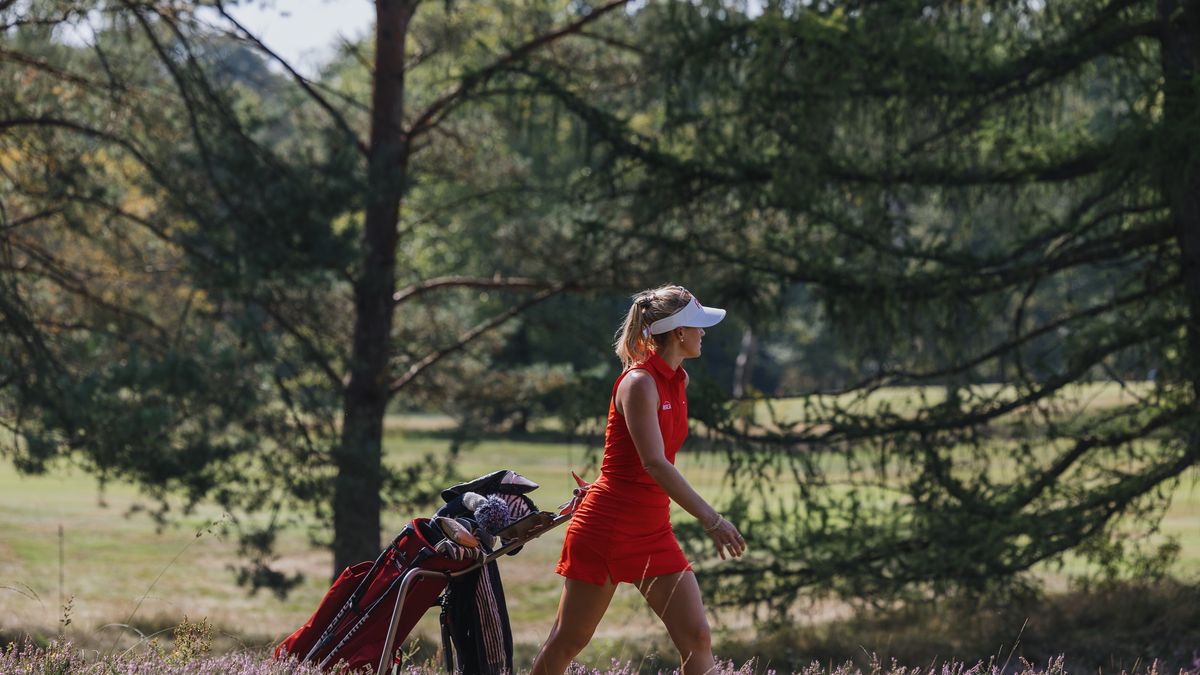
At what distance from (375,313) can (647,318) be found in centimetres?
1194

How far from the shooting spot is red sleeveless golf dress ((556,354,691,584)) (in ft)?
15.9

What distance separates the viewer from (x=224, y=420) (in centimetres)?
1316

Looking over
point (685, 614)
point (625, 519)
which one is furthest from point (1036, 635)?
point (625, 519)

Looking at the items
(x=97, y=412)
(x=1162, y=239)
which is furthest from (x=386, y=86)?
(x=1162, y=239)

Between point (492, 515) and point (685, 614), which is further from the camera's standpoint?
point (492, 515)

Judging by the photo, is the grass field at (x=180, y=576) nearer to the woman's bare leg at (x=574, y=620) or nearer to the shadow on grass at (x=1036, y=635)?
the shadow on grass at (x=1036, y=635)

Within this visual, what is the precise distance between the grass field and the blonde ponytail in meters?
6.47

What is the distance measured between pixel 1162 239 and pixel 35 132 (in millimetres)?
10864

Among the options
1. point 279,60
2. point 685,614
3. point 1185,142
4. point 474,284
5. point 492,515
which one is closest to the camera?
point 685,614

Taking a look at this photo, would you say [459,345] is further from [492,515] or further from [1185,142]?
[492,515]

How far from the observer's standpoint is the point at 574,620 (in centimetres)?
495

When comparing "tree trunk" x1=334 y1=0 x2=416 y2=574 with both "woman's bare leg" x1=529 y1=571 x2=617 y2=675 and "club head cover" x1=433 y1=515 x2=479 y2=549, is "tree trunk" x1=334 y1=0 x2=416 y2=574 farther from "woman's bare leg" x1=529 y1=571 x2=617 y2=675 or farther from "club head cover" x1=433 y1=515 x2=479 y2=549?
"club head cover" x1=433 y1=515 x2=479 y2=549

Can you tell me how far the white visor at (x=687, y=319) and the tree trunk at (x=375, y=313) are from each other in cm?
912

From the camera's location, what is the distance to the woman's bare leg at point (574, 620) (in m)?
4.95
